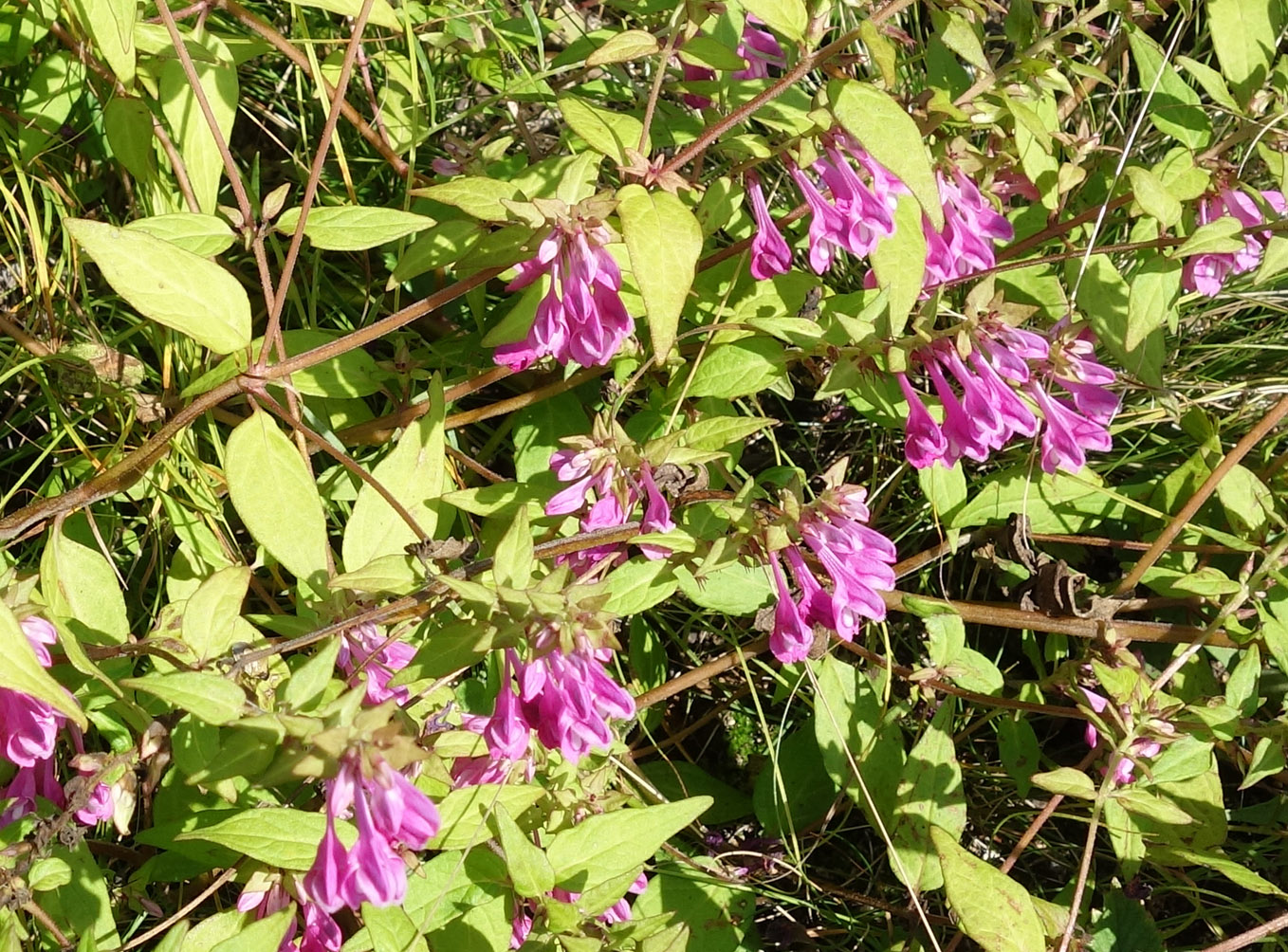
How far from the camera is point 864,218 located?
1705 millimetres

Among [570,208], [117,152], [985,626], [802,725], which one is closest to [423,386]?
[117,152]

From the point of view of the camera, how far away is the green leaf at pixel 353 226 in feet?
5.40

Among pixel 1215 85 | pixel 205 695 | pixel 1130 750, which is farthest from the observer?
pixel 1215 85

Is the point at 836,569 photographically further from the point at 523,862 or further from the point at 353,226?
the point at 353,226

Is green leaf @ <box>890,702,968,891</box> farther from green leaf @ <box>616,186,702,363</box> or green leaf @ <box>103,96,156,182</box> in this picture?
green leaf @ <box>103,96,156,182</box>

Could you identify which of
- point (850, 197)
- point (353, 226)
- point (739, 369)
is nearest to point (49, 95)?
point (353, 226)

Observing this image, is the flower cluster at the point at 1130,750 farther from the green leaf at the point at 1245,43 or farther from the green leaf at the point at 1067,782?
the green leaf at the point at 1245,43

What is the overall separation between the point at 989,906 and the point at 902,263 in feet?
3.06

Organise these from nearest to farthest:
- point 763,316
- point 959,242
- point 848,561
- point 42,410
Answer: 1. point 848,561
2. point 959,242
3. point 763,316
4. point 42,410

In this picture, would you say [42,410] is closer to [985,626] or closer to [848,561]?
[848,561]

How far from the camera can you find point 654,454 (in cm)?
165

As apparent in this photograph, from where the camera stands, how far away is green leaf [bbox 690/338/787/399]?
6.11 feet

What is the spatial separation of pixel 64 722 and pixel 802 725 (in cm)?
126

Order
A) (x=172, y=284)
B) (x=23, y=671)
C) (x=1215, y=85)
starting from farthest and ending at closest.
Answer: (x=1215, y=85) → (x=172, y=284) → (x=23, y=671)
